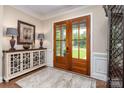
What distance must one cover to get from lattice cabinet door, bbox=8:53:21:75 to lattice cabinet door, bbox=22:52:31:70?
0.14 metres

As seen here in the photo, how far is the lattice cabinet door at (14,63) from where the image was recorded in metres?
2.50

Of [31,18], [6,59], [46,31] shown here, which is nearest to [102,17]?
[46,31]

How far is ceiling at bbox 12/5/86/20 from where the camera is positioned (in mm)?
3170

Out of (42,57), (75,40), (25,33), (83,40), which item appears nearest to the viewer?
(83,40)

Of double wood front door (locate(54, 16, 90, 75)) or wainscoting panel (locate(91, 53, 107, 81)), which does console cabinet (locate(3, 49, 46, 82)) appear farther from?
wainscoting panel (locate(91, 53, 107, 81))

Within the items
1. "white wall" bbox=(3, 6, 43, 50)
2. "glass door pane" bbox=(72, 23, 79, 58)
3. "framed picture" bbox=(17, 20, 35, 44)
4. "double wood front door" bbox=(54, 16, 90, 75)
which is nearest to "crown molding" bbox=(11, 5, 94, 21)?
"white wall" bbox=(3, 6, 43, 50)

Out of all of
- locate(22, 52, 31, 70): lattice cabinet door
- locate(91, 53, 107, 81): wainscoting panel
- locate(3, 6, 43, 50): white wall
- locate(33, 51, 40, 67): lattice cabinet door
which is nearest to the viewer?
locate(91, 53, 107, 81): wainscoting panel

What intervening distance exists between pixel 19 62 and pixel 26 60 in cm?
Result: 27

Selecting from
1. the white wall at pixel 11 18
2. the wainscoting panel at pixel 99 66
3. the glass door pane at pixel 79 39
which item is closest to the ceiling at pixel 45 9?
the white wall at pixel 11 18

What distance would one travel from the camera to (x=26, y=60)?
2.98 m

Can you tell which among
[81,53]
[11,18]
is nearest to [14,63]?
[11,18]

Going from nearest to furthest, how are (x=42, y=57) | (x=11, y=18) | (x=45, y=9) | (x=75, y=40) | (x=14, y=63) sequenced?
1. (x=14, y=63)
2. (x=11, y=18)
3. (x=75, y=40)
4. (x=45, y=9)
5. (x=42, y=57)

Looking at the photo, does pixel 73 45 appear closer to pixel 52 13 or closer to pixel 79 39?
pixel 79 39

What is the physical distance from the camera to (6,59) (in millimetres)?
2404
